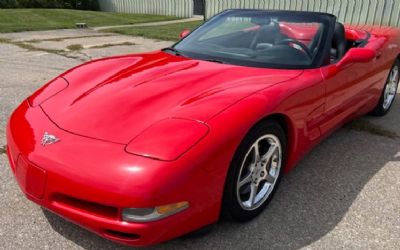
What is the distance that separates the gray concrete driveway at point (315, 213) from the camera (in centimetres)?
242

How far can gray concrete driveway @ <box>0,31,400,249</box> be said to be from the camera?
2416 mm

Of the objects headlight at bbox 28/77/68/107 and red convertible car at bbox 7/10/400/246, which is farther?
headlight at bbox 28/77/68/107

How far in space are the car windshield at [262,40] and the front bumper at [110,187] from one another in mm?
1363

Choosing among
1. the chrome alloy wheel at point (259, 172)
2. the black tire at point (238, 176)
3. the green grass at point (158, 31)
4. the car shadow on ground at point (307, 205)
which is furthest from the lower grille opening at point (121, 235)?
the green grass at point (158, 31)

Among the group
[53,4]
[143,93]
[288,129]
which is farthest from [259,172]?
[53,4]

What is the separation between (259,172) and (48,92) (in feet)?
5.08

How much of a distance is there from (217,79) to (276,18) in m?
1.19

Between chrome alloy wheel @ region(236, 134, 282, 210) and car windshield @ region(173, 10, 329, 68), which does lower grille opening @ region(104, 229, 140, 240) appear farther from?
car windshield @ region(173, 10, 329, 68)

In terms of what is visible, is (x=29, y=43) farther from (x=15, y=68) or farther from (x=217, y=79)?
(x=217, y=79)

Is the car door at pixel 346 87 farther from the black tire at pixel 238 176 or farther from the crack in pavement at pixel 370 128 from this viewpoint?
the black tire at pixel 238 176

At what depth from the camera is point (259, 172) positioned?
8.80 ft

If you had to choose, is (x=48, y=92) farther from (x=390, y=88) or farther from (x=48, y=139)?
(x=390, y=88)

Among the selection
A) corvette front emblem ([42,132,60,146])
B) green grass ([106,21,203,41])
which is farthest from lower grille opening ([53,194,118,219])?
green grass ([106,21,203,41])

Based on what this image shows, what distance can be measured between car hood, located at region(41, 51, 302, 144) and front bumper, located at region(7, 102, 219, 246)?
182 millimetres
